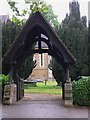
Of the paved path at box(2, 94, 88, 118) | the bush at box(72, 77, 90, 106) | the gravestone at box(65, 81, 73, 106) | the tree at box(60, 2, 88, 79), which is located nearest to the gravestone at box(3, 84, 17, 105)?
the paved path at box(2, 94, 88, 118)

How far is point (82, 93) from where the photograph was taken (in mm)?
14852

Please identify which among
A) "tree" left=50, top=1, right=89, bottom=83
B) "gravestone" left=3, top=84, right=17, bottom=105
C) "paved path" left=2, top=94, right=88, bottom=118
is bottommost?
"paved path" left=2, top=94, right=88, bottom=118

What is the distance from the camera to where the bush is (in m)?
14.8

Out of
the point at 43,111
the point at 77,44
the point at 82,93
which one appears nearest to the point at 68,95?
the point at 82,93

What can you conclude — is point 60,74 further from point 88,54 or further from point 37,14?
point 37,14

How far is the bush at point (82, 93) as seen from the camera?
14781 millimetres

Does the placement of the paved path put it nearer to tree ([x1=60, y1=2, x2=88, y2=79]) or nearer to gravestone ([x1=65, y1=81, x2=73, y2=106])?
gravestone ([x1=65, y1=81, x2=73, y2=106])

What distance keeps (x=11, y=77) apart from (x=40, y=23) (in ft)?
11.2

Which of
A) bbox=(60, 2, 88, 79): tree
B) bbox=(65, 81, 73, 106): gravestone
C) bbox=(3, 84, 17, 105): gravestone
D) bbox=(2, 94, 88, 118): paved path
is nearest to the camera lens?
bbox=(2, 94, 88, 118): paved path

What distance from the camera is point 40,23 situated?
15359mm

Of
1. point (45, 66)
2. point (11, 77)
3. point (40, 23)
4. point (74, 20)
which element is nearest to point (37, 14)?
point (40, 23)

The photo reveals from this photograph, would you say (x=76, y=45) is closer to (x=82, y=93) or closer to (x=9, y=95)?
(x=82, y=93)

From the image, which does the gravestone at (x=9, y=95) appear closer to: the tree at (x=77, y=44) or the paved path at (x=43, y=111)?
the paved path at (x=43, y=111)

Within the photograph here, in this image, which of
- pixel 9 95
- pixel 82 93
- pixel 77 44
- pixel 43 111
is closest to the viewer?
pixel 43 111
